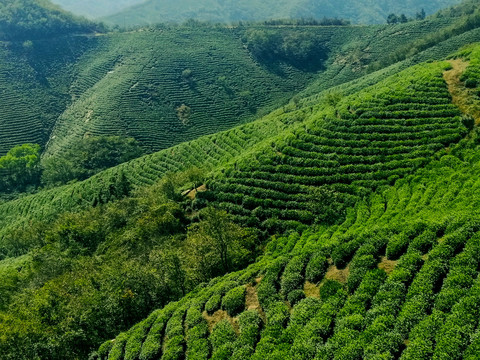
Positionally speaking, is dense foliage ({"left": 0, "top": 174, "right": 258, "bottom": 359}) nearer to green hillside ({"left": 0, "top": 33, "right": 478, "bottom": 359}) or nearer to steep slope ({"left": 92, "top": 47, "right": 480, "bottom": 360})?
green hillside ({"left": 0, "top": 33, "right": 478, "bottom": 359})

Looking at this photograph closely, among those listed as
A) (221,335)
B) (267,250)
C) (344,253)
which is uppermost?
(344,253)

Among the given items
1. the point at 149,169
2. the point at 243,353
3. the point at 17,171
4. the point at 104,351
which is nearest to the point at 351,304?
the point at 243,353

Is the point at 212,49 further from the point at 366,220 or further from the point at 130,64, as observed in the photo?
the point at 366,220

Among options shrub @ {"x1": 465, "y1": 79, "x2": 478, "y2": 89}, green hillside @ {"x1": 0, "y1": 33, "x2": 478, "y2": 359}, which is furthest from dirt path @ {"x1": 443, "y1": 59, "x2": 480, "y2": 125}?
green hillside @ {"x1": 0, "y1": 33, "x2": 478, "y2": 359}

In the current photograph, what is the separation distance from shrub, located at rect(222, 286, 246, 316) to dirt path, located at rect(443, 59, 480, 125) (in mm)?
39490

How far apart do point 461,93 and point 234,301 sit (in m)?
47.0

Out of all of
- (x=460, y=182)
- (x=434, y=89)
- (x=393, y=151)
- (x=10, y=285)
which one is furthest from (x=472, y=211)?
(x=10, y=285)

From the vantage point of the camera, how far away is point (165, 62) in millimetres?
166500

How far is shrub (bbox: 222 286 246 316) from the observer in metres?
26.5

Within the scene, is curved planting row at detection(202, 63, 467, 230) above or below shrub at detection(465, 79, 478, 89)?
below

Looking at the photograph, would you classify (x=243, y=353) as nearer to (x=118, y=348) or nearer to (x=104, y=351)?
(x=118, y=348)

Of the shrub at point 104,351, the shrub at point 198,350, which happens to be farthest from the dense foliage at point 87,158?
the shrub at point 198,350

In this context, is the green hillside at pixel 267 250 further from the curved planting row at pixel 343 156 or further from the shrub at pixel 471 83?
the shrub at pixel 471 83

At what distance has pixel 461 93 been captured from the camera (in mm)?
52000
